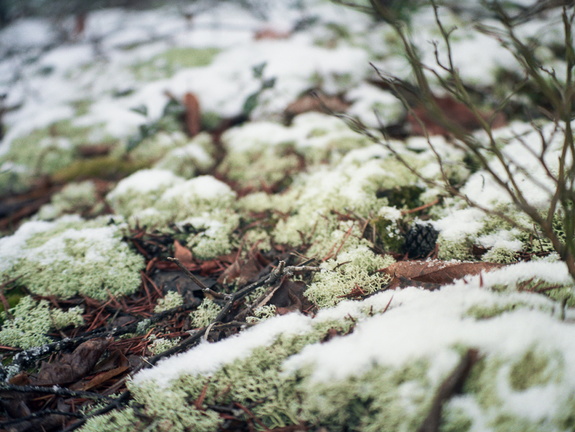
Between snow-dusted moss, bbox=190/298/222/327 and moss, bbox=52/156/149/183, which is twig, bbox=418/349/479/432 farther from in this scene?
moss, bbox=52/156/149/183

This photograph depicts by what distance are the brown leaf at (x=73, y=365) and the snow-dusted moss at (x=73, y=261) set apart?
439mm

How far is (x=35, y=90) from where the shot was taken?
5.38 meters

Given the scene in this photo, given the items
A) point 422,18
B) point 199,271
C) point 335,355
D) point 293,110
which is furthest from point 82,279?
point 422,18

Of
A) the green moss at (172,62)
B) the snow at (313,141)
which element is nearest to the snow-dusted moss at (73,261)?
the snow at (313,141)

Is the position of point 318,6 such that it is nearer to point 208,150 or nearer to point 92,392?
point 208,150

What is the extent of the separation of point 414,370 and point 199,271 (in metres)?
1.42

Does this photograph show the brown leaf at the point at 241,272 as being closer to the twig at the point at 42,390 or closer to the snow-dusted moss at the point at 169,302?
the snow-dusted moss at the point at 169,302

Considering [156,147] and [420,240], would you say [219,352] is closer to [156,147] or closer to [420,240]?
[420,240]

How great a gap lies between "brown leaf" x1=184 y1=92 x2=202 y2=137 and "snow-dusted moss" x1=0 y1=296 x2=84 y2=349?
2.45 m

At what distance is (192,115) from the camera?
4.10 m

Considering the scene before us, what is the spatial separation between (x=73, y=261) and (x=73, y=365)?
763 mm

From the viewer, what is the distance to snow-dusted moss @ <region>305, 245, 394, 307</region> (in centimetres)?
179

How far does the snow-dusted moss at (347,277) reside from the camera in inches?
70.4

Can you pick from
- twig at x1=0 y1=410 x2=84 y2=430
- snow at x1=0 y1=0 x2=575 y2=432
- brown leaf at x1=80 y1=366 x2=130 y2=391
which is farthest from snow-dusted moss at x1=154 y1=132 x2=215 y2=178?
twig at x1=0 y1=410 x2=84 y2=430
